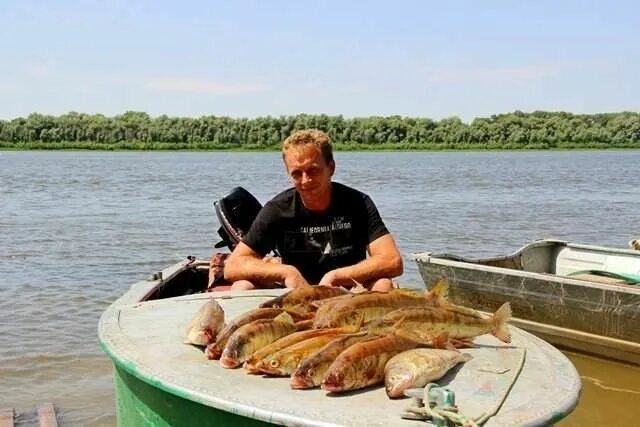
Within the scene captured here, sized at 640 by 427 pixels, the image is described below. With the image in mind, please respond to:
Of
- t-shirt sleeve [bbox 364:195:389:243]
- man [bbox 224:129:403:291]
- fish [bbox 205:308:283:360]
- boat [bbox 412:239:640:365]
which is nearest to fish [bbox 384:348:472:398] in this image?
fish [bbox 205:308:283:360]

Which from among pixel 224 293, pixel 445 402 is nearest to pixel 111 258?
pixel 224 293

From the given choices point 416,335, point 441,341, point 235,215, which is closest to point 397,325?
point 416,335

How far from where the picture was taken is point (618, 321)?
8.34 meters

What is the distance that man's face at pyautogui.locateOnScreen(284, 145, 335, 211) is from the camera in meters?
4.88

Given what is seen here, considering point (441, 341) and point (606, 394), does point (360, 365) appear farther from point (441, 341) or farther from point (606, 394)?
point (606, 394)

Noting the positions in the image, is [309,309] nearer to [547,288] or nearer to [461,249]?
[547,288]

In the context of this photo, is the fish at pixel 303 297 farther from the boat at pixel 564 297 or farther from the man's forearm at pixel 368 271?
the boat at pixel 564 297

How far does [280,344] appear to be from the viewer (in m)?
3.43

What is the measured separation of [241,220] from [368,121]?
73.6 m

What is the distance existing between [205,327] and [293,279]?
1.17m

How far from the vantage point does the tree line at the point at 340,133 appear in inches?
3105

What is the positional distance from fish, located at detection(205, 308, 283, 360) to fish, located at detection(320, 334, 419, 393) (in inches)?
25.7

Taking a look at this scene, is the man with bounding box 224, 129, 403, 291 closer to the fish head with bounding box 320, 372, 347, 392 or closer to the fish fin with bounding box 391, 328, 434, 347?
the fish fin with bounding box 391, 328, 434, 347

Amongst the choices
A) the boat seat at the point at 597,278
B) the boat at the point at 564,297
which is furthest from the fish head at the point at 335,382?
the boat seat at the point at 597,278
